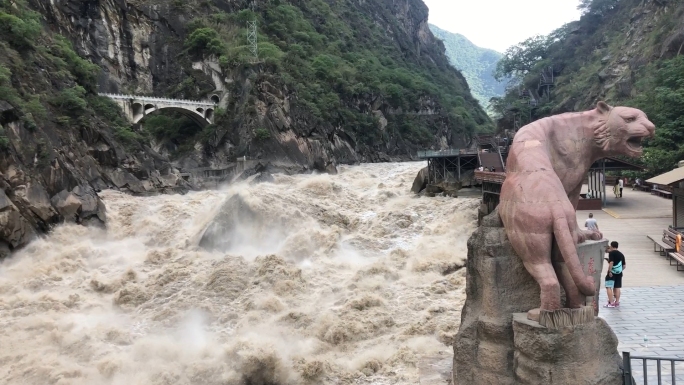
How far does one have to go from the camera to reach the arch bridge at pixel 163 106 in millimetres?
40031

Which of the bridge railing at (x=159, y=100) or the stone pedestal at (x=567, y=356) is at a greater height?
the bridge railing at (x=159, y=100)

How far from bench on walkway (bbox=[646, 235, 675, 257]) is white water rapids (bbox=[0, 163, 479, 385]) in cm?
535

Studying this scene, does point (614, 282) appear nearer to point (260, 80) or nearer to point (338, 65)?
point (260, 80)

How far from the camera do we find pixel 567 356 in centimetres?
532

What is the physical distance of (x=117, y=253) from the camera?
17.8 meters

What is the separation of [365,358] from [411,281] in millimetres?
5117

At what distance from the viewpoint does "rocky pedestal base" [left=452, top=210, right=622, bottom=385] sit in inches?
210

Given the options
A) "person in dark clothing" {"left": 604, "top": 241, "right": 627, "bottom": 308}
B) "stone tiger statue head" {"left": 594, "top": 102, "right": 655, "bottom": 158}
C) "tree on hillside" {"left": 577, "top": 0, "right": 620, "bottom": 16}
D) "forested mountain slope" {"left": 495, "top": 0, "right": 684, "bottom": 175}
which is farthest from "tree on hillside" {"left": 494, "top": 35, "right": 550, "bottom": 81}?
"stone tiger statue head" {"left": 594, "top": 102, "right": 655, "bottom": 158}

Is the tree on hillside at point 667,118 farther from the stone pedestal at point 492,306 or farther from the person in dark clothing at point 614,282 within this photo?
the stone pedestal at point 492,306

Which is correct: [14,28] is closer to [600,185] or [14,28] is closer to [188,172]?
[188,172]

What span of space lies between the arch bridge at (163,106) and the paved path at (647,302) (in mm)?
34725

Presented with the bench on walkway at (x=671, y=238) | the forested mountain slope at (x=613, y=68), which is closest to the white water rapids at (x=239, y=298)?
the bench on walkway at (x=671, y=238)

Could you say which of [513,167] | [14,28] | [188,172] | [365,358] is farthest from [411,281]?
[188,172]

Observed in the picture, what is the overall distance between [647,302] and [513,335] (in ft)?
17.4
